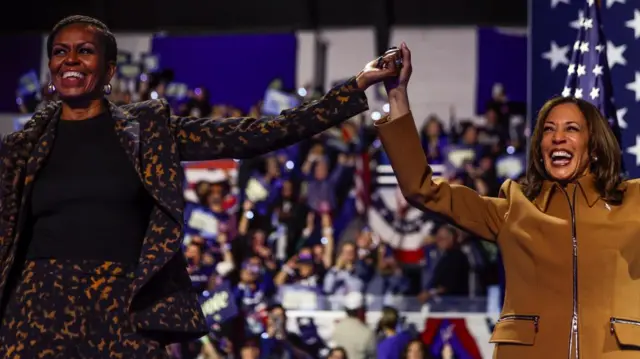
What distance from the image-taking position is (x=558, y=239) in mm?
2387

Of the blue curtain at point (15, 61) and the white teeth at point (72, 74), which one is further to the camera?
the blue curtain at point (15, 61)

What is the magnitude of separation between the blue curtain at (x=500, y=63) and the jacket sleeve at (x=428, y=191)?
257 inches

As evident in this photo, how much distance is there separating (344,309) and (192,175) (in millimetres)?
2008

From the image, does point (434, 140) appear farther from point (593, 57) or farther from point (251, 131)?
point (251, 131)

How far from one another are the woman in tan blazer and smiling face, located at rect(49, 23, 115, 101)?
2.24ft

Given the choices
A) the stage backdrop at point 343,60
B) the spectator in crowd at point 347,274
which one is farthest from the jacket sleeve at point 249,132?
the stage backdrop at point 343,60

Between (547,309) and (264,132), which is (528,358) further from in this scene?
(264,132)

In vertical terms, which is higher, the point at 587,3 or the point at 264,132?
the point at 587,3

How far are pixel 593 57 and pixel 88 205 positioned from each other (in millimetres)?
2173

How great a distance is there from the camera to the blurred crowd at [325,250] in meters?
7.37

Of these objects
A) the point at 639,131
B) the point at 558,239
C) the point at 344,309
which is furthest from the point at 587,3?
the point at 344,309

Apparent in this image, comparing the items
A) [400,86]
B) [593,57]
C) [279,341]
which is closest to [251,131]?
[400,86]

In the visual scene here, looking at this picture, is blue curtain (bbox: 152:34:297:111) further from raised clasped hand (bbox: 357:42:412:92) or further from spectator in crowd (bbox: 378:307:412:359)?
raised clasped hand (bbox: 357:42:412:92)

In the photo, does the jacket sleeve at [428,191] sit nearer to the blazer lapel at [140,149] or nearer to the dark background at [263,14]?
the blazer lapel at [140,149]
